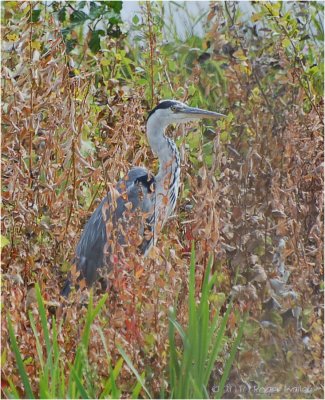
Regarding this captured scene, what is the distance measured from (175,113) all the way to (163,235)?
3.00 ft

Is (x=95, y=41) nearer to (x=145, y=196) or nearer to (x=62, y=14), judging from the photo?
(x=62, y=14)

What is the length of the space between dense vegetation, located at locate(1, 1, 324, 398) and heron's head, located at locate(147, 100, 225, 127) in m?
0.07

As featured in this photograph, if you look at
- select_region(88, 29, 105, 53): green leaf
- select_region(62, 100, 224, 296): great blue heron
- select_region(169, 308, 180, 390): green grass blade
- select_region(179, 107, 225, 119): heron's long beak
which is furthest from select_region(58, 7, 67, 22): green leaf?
select_region(169, 308, 180, 390): green grass blade

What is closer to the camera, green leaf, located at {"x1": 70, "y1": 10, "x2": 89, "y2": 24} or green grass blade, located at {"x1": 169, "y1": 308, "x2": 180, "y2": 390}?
green grass blade, located at {"x1": 169, "y1": 308, "x2": 180, "y2": 390}

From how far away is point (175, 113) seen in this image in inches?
204

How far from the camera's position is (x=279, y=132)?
511cm

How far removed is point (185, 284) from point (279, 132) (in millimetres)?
1514

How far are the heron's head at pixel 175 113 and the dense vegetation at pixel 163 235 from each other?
73 millimetres

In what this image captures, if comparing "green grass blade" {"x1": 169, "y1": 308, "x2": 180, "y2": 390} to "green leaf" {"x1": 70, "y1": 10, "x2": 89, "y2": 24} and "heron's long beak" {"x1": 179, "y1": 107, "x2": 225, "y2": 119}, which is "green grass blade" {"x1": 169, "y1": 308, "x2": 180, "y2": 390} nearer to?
"heron's long beak" {"x1": 179, "y1": 107, "x2": 225, "y2": 119}

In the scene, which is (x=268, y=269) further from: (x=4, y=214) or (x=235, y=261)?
(x=4, y=214)

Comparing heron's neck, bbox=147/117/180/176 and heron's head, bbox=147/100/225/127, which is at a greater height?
heron's head, bbox=147/100/225/127

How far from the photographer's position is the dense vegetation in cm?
360

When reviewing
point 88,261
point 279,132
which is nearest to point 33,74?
point 88,261

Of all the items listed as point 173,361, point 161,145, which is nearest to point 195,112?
point 161,145
